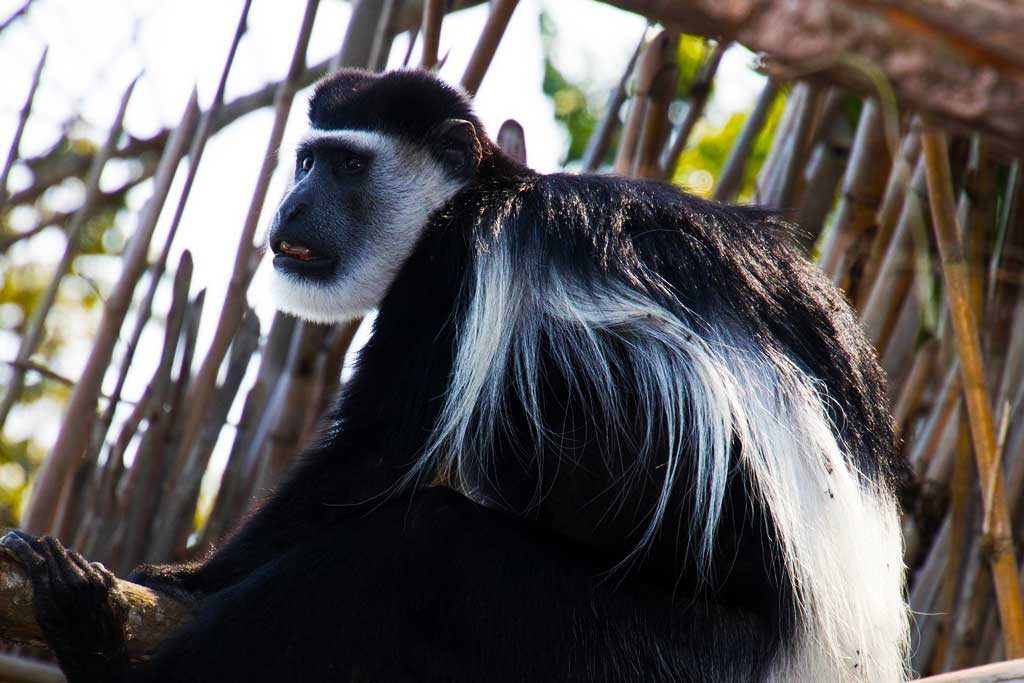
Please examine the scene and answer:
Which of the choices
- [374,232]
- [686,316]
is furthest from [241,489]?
[686,316]

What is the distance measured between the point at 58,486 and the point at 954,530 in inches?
75.0

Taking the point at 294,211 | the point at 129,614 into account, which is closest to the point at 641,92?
the point at 294,211

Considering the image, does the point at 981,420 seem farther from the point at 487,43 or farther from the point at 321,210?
the point at 321,210

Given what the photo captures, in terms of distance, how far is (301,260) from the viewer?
2223 mm

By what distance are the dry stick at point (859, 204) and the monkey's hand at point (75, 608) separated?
1.81 m

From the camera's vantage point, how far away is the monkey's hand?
1.39 meters

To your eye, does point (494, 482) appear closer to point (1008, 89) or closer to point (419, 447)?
point (419, 447)

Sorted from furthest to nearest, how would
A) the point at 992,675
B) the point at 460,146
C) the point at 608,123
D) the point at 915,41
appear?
the point at 608,123 → the point at 460,146 → the point at 992,675 → the point at 915,41

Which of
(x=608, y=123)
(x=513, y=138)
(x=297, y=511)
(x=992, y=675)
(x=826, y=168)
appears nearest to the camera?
(x=992, y=675)

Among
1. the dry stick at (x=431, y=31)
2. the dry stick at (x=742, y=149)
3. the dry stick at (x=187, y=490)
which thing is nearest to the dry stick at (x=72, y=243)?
the dry stick at (x=187, y=490)

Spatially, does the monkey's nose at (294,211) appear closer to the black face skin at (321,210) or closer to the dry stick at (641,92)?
the black face skin at (321,210)

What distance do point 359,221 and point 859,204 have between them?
122 centimetres

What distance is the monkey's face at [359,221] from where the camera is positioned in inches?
87.1

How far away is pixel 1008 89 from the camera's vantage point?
16.2 inches
